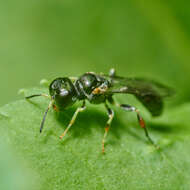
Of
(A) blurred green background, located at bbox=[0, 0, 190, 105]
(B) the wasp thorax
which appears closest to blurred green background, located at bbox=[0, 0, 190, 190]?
(A) blurred green background, located at bbox=[0, 0, 190, 105]

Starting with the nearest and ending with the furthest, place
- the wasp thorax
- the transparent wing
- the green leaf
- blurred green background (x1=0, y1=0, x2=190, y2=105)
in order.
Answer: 1. the green leaf
2. the wasp thorax
3. the transparent wing
4. blurred green background (x1=0, y1=0, x2=190, y2=105)

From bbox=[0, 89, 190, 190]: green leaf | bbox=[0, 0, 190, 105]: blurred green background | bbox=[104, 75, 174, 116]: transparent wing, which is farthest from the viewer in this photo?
bbox=[0, 0, 190, 105]: blurred green background

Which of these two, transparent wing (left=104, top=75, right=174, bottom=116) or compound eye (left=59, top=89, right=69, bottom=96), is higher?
compound eye (left=59, top=89, right=69, bottom=96)

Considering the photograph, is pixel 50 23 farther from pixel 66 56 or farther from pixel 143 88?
pixel 143 88

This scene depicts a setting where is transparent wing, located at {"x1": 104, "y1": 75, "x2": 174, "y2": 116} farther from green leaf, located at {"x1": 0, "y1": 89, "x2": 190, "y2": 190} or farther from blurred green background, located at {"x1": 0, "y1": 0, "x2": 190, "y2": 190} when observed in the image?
blurred green background, located at {"x1": 0, "y1": 0, "x2": 190, "y2": 190}

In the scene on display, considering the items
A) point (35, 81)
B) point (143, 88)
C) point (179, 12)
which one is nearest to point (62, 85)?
point (143, 88)

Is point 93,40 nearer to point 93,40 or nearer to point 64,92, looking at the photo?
point 93,40

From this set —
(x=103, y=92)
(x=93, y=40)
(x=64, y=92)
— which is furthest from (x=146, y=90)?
(x=93, y=40)
